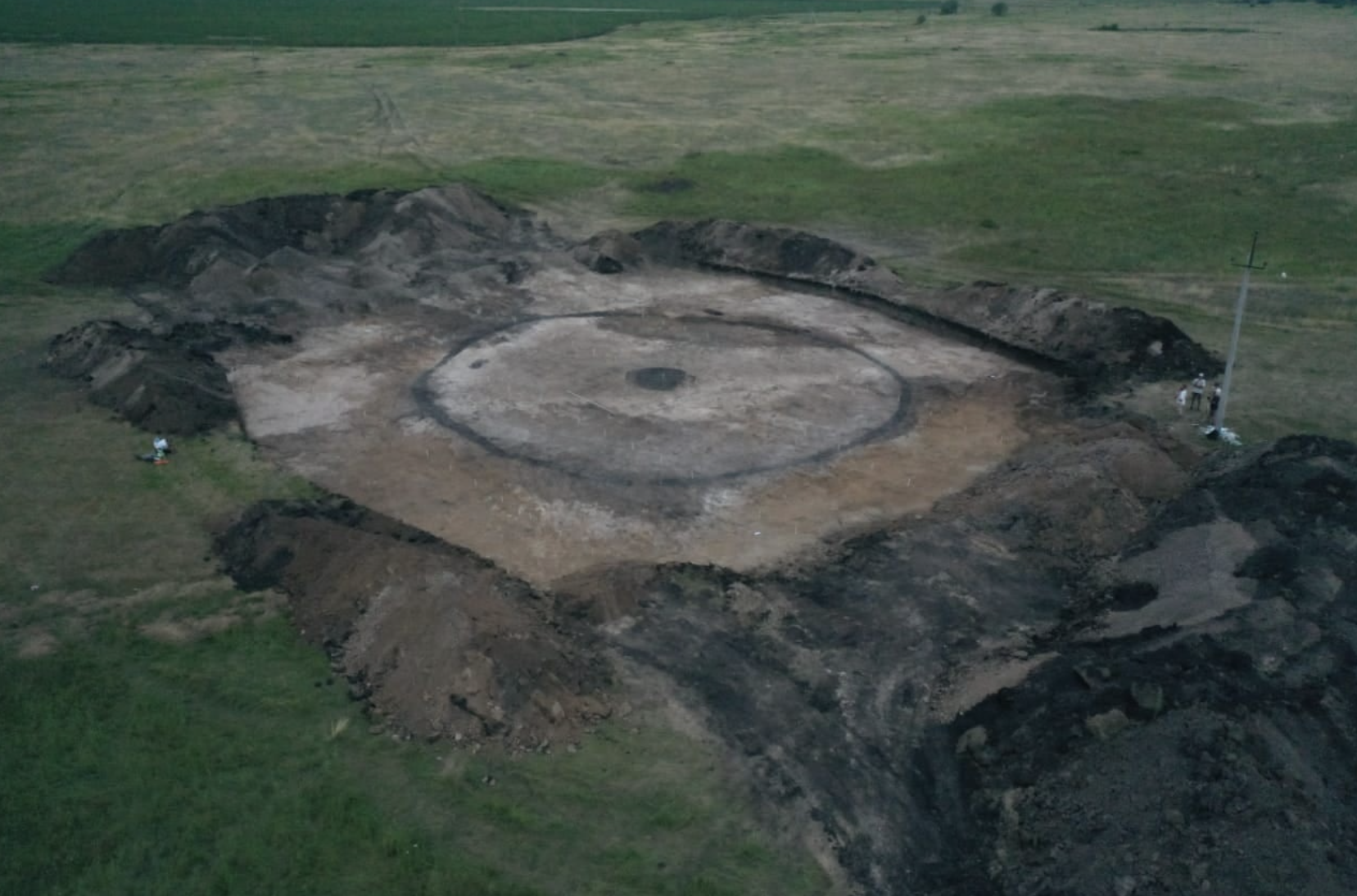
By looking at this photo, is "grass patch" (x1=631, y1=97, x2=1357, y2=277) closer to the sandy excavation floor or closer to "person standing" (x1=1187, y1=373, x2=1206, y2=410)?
the sandy excavation floor

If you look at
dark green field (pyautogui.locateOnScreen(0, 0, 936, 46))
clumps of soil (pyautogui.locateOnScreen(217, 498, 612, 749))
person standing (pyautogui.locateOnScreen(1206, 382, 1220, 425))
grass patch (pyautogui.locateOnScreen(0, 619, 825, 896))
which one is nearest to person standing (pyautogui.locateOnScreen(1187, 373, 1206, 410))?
person standing (pyautogui.locateOnScreen(1206, 382, 1220, 425))

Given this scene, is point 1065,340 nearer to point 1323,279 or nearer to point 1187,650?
point 1323,279

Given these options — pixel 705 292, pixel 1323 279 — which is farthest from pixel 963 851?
pixel 1323 279

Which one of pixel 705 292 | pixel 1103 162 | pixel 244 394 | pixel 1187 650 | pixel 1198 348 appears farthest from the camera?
pixel 1103 162

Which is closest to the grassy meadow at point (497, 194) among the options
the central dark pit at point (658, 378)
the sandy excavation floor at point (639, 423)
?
the sandy excavation floor at point (639, 423)

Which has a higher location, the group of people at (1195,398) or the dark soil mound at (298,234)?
the dark soil mound at (298,234)

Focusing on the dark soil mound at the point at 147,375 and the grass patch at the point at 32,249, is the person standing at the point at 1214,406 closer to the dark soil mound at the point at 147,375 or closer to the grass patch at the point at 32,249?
the dark soil mound at the point at 147,375

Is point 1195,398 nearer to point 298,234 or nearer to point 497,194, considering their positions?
point 497,194
